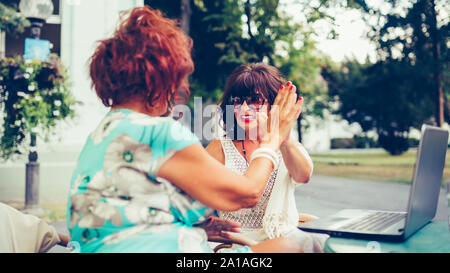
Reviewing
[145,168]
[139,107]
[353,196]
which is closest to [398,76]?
[353,196]

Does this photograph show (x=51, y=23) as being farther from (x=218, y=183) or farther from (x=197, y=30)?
(x=218, y=183)

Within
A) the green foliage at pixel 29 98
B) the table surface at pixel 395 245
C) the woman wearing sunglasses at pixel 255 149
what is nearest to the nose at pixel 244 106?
the woman wearing sunglasses at pixel 255 149

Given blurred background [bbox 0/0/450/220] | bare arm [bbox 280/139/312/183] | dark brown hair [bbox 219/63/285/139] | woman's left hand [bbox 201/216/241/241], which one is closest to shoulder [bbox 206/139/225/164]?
dark brown hair [bbox 219/63/285/139]

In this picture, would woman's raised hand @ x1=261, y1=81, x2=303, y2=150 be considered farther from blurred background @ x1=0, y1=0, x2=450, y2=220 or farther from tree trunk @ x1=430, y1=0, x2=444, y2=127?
tree trunk @ x1=430, y1=0, x2=444, y2=127

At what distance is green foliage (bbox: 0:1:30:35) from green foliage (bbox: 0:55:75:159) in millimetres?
837

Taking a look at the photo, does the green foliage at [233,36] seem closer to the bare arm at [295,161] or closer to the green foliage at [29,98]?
the green foliage at [29,98]

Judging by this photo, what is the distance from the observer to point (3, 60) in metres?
5.13

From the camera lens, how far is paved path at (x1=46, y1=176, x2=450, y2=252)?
7.22 meters

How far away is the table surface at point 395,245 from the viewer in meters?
1.16

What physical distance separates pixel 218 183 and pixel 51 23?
645cm

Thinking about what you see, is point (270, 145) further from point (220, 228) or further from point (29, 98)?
point (29, 98)

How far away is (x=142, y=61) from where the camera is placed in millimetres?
1155
